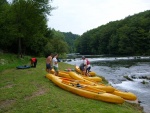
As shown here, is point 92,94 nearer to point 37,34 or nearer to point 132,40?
point 37,34

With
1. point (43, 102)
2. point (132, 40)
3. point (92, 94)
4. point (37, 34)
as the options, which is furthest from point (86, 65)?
point (132, 40)

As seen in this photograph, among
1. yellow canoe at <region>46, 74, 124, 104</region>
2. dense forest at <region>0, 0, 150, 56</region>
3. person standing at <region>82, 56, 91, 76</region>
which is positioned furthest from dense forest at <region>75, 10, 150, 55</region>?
yellow canoe at <region>46, 74, 124, 104</region>

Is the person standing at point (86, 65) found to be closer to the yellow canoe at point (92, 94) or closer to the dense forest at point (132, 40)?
the yellow canoe at point (92, 94)

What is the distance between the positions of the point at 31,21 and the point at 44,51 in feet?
65.8

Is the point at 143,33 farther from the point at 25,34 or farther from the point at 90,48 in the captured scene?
the point at 25,34

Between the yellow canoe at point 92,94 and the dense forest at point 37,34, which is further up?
the dense forest at point 37,34

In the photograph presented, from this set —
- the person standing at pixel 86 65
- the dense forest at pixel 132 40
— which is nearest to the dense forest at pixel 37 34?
the dense forest at pixel 132 40

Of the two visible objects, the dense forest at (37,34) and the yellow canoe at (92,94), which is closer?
the yellow canoe at (92,94)

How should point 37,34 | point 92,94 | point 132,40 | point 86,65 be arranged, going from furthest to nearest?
point 132,40 → point 37,34 → point 86,65 → point 92,94

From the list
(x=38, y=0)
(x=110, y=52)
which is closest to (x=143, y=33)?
(x=110, y=52)

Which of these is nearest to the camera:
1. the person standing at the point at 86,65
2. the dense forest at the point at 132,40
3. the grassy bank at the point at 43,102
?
the grassy bank at the point at 43,102

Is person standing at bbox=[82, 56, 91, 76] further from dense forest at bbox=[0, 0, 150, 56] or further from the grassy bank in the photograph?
dense forest at bbox=[0, 0, 150, 56]

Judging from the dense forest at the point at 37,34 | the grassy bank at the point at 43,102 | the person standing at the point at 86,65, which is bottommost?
the grassy bank at the point at 43,102

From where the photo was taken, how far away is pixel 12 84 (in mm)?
17750
